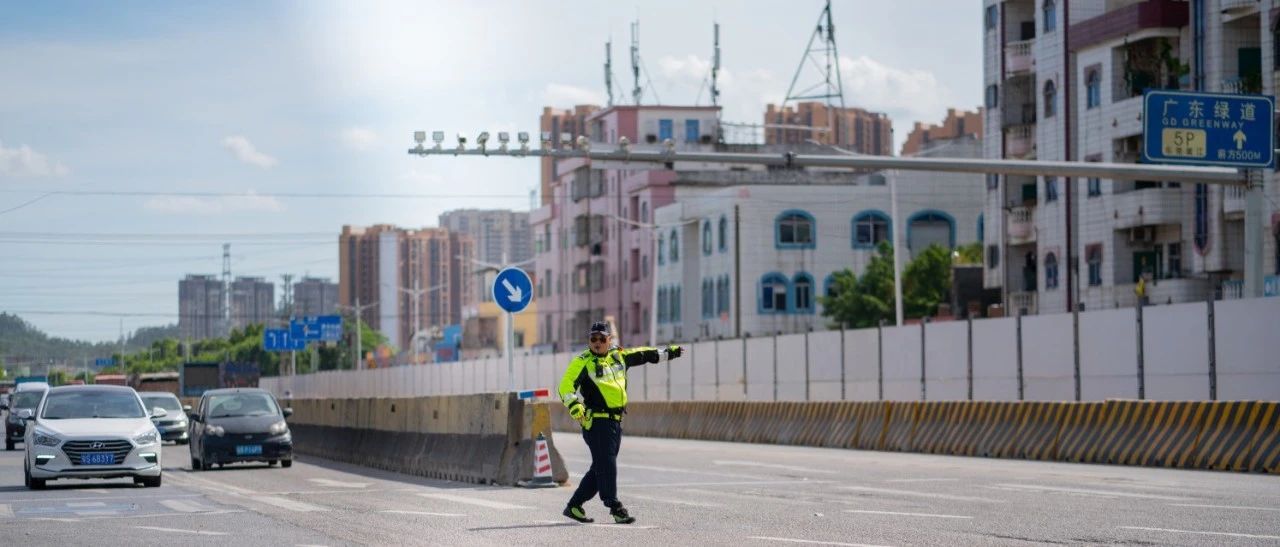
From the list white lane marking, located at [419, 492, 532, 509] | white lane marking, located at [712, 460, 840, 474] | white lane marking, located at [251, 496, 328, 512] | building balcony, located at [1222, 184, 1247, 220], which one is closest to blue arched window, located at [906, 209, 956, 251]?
building balcony, located at [1222, 184, 1247, 220]

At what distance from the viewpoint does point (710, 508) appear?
65.7 ft

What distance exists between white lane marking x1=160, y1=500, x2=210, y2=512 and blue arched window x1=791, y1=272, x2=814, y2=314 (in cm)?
6955

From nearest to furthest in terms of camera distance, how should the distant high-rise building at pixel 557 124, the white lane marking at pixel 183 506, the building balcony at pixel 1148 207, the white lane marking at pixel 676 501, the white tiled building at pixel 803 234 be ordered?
the white lane marking at pixel 676 501
the white lane marking at pixel 183 506
the building balcony at pixel 1148 207
the white tiled building at pixel 803 234
the distant high-rise building at pixel 557 124

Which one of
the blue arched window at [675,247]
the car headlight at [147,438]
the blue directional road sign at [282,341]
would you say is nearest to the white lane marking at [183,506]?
the car headlight at [147,438]

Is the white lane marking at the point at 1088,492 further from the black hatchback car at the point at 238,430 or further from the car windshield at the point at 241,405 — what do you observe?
the car windshield at the point at 241,405

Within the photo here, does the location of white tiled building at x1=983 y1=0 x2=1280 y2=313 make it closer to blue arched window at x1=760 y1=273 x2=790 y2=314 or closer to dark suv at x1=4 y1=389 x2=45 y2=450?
blue arched window at x1=760 y1=273 x2=790 y2=314

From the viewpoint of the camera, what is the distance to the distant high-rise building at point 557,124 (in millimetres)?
168125

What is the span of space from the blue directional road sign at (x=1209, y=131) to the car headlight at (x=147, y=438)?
51.2ft

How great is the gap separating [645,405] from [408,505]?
34.5 meters

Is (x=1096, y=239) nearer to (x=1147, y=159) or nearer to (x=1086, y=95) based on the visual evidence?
(x=1086, y=95)

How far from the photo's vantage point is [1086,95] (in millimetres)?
62594

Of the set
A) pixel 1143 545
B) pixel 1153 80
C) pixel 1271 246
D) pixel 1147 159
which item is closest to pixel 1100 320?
pixel 1147 159

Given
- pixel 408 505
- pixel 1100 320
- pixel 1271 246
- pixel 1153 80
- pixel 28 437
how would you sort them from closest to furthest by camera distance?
pixel 408 505, pixel 28 437, pixel 1100 320, pixel 1271 246, pixel 1153 80

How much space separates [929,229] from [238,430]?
61.6 metres
